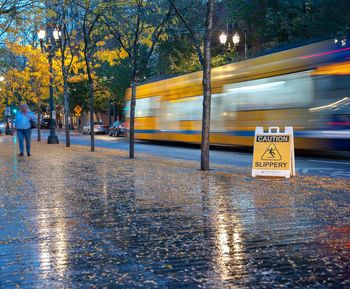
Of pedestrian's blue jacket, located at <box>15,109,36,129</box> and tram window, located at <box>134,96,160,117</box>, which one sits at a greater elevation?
tram window, located at <box>134,96,160,117</box>

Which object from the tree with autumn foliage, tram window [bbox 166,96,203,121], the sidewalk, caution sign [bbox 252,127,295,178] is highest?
the tree with autumn foliage

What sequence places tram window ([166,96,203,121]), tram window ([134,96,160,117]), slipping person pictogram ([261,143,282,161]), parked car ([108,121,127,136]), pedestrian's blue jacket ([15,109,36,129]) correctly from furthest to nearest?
parked car ([108,121,127,136]), tram window ([134,96,160,117]), tram window ([166,96,203,121]), pedestrian's blue jacket ([15,109,36,129]), slipping person pictogram ([261,143,282,161])

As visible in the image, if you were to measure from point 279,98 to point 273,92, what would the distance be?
46 centimetres

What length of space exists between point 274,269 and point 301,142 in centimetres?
1365

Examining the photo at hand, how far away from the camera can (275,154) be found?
11.4m

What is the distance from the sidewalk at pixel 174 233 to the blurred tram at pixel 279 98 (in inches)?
254

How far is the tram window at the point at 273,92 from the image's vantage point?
1753cm

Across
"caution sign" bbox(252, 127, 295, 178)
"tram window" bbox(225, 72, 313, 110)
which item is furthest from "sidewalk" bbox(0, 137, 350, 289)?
"tram window" bbox(225, 72, 313, 110)

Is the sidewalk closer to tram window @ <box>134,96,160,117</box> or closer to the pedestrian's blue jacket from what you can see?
the pedestrian's blue jacket

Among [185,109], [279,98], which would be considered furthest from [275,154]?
[185,109]

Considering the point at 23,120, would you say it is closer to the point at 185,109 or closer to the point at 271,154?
the point at 271,154

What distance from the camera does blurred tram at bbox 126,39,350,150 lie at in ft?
53.8

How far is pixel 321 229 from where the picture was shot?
20.1 ft

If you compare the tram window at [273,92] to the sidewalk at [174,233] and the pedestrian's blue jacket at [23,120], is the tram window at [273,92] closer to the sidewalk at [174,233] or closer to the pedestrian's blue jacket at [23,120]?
the sidewalk at [174,233]
